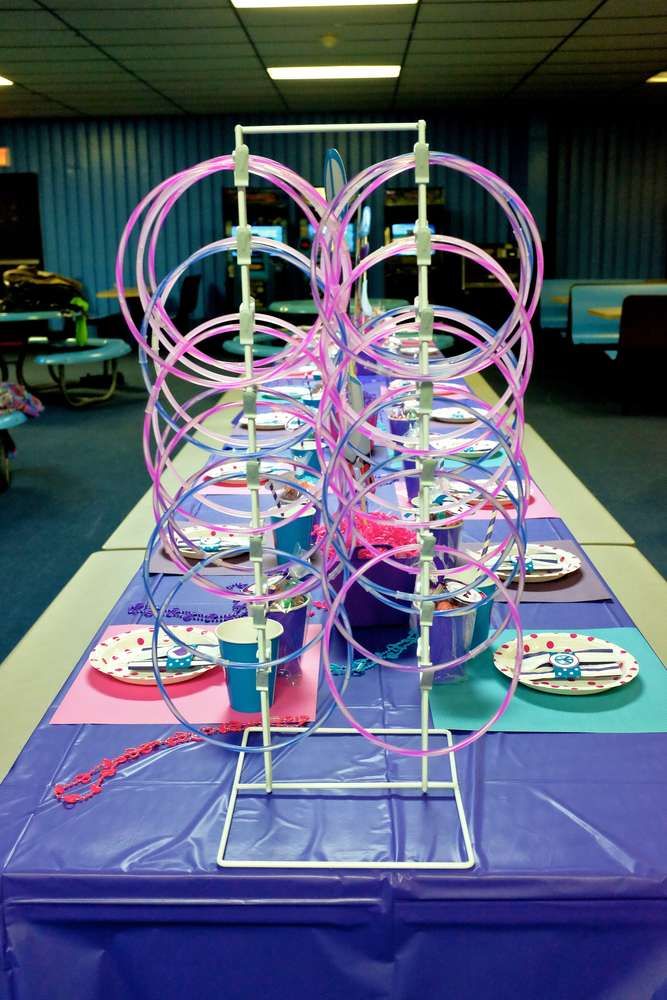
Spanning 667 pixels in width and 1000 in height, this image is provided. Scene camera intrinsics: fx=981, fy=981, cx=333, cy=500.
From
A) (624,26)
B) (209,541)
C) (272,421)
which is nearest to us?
(209,541)

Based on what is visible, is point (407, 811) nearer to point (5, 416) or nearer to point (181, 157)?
point (5, 416)

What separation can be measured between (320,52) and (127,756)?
662cm

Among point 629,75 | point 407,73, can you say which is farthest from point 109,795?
point 629,75

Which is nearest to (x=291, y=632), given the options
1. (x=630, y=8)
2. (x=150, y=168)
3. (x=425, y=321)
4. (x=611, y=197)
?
(x=425, y=321)

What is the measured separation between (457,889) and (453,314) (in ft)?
2.35

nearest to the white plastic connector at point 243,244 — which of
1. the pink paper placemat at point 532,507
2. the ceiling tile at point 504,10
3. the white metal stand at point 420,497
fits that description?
the white metal stand at point 420,497

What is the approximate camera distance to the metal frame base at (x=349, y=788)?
113 cm

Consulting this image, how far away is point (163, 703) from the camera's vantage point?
151 centimetres

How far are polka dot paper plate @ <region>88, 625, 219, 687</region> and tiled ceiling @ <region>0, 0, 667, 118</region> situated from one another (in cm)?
482

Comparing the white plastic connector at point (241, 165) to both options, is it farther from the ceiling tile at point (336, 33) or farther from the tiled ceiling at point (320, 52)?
the ceiling tile at point (336, 33)

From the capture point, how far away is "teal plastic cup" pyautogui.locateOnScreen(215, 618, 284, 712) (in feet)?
4.66

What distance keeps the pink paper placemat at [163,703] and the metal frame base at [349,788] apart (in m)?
0.07

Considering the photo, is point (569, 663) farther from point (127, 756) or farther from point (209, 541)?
point (209, 541)

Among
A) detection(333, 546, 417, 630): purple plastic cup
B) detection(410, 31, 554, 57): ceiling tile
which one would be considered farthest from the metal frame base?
detection(410, 31, 554, 57): ceiling tile
